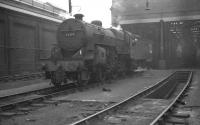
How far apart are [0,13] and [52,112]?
37.5 feet

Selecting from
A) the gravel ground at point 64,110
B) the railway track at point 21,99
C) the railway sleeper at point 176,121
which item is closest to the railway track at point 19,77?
the railway track at point 21,99

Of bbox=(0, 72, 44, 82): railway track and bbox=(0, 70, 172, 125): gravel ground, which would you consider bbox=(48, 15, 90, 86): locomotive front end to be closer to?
bbox=(0, 70, 172, 125): gravel ground

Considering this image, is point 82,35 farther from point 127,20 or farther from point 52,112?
point 127,20

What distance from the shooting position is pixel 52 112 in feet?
24.5

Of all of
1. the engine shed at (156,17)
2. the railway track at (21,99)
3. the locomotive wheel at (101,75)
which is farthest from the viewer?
the engine shed at (156,17)

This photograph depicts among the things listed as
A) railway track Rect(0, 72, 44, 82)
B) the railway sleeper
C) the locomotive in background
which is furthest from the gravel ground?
railway track Rect(0, 72, 44, 82)

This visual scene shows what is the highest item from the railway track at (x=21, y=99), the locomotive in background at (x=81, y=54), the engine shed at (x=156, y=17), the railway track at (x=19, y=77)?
the engine shed at (x=156, y=17)

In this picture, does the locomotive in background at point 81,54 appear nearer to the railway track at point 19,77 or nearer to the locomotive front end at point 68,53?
the locomotive front end at point 68,53

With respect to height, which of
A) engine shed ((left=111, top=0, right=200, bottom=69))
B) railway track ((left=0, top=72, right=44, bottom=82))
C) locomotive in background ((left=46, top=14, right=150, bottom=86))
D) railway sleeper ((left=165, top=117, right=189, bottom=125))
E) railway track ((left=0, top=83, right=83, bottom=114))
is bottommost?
railway sleeper ((left=165, top=117, right=189, bottom=125))

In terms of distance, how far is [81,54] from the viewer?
40.0 ft

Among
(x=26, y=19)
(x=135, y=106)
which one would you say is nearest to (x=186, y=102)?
(x=135, y=106)

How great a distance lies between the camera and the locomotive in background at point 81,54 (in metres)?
12.0

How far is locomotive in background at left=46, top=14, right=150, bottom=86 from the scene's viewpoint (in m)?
12.0

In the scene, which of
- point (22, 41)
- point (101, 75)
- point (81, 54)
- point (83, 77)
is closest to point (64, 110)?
point (83, 77)
